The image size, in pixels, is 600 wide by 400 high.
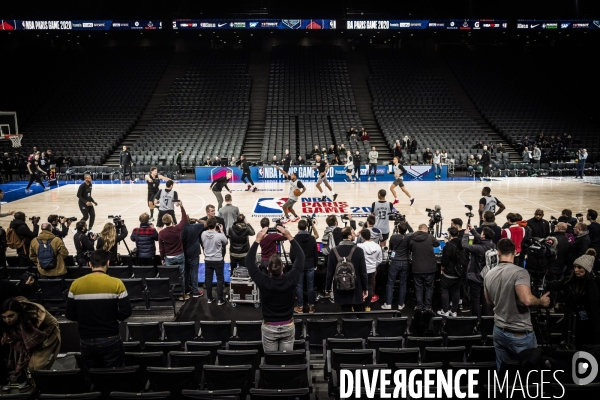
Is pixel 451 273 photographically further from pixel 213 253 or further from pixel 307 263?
pixel 213 253

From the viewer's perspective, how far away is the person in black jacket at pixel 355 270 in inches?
271

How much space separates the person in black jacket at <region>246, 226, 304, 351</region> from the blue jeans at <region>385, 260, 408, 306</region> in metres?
3.15

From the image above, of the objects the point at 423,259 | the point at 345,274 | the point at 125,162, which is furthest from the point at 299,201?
the point at 345,274

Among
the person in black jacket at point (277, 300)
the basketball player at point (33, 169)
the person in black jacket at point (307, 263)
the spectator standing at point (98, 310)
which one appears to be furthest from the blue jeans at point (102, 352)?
the basketball player at point (33, 169)

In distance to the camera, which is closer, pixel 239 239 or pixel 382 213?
pixel 239 239

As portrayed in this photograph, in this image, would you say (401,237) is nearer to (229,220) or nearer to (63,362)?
(229,220)

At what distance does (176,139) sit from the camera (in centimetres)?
2748

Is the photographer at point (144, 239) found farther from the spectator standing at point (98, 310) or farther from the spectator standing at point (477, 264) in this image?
the spectator standing at point (477, 264)

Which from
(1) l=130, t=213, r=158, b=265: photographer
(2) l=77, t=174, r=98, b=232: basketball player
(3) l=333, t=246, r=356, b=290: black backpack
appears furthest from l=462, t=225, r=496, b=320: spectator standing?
(2) l=77, t=174, r=98, b=232: basketball player

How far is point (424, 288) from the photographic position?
25.8 ft

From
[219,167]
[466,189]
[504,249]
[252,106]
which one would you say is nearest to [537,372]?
[504,249]

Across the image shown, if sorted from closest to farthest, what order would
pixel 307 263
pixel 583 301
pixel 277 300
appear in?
pixel 277 300 → pixel 583 301 → pixel 307 263

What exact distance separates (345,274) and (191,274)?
3.32 meters

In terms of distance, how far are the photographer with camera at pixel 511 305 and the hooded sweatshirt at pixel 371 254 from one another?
324 centimetres
